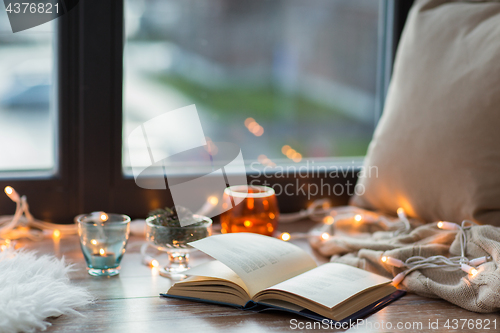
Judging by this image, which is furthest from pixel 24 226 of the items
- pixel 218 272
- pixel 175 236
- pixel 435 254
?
pixel 435 254

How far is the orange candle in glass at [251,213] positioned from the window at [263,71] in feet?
1.02

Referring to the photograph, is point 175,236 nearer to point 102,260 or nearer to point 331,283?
point 102,260

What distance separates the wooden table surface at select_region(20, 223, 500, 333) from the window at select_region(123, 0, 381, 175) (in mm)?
502

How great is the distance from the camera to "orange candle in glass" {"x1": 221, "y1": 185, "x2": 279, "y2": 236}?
1.03 metres

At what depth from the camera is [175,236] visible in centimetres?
86

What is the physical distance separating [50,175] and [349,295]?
84 cm

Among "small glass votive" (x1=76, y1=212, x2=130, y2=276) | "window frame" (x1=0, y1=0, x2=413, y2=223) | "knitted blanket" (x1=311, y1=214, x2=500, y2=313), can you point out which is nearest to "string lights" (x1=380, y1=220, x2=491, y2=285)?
"knitted blanket" (x1=311, y1=214, x2=500, y2=313)

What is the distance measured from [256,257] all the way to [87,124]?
62 cm

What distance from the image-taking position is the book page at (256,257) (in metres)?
0.75

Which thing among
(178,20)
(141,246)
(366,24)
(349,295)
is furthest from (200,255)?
(366,24)

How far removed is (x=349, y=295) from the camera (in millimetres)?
709

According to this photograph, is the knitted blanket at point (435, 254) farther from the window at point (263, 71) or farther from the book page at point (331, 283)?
the window at point (263, 71)

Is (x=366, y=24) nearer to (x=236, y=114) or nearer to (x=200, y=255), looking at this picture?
(x=236, y=114)

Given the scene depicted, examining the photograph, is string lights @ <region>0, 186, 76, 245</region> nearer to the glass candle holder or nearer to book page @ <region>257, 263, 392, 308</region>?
the glass candle holder
